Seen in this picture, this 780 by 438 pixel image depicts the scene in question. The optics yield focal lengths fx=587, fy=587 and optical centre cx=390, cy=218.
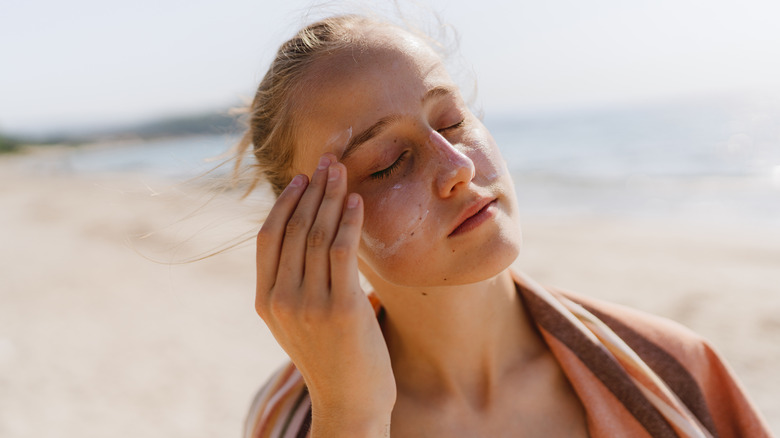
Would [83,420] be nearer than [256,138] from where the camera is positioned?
No

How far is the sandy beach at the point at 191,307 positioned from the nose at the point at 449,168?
3.10ft

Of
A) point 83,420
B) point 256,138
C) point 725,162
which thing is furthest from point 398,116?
point 725,162

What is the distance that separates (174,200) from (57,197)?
14714mm

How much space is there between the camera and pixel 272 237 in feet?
4.78

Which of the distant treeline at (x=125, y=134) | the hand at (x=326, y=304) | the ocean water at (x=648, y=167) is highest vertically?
the hand at (x=326, y=304)

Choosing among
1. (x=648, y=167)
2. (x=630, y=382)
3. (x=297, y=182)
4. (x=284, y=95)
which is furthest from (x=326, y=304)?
(x=648, y=167)

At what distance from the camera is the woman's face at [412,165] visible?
1.55 m

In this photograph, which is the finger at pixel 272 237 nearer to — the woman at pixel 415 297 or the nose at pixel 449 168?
the woman at pixel 415 297

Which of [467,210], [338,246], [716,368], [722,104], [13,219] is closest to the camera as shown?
[338,246]

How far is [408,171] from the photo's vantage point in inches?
62.6

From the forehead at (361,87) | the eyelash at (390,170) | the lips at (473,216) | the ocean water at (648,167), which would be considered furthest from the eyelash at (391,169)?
the ocean water at (648,167)

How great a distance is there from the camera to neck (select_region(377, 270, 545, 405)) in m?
1.85

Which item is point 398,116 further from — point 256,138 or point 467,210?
point 256,138

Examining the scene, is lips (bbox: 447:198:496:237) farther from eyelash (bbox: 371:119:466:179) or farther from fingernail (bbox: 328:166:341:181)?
fingernail (bbox: 328:166:341:181)
